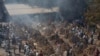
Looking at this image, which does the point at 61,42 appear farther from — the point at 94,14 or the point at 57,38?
the point at 94,14

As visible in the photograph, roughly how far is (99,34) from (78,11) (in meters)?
6.93

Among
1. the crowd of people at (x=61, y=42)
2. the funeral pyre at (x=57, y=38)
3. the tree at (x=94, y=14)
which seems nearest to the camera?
the crowd of people at (x=61, y=42)

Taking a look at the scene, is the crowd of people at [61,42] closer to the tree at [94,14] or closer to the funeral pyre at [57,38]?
the funeral pyre at [57,38]

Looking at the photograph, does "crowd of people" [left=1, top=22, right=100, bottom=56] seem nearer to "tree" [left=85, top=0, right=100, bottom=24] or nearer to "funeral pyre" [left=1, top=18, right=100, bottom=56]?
"funeral pyre" [left=1, top=18, right=100, bottom=56]

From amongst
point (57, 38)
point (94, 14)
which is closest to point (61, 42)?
point (57, 38)

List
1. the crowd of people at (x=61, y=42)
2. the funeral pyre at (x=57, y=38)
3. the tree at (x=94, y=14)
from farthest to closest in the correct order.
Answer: the tree at (x=94, y=14) < the funeral pyre at (x=57, y=38) < the crowd of people at (x=61, y=42)

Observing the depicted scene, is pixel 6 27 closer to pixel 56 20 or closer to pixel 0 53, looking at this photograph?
pixel 0 53

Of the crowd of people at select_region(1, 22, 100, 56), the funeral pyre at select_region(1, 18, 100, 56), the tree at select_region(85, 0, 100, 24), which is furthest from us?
the tree at select_region(85, 0, 100, 24)

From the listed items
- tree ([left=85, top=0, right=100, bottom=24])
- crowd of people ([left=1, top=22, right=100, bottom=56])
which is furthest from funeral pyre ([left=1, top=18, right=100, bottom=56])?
tree ([left=85, top=0, right=100, bottom=24])

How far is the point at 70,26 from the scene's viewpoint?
127 ft

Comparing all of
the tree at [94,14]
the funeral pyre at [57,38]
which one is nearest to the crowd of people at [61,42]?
the funeral pyre at [57,38]

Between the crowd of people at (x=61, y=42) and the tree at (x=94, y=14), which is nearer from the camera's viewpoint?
the crowd of people at (x=61, y=42)

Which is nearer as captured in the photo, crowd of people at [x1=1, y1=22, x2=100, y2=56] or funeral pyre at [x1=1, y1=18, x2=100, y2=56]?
crowd of people at [x1=1, y1=22, x2=100, y2=56]

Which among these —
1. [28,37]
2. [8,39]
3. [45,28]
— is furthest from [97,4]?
[8,39]
